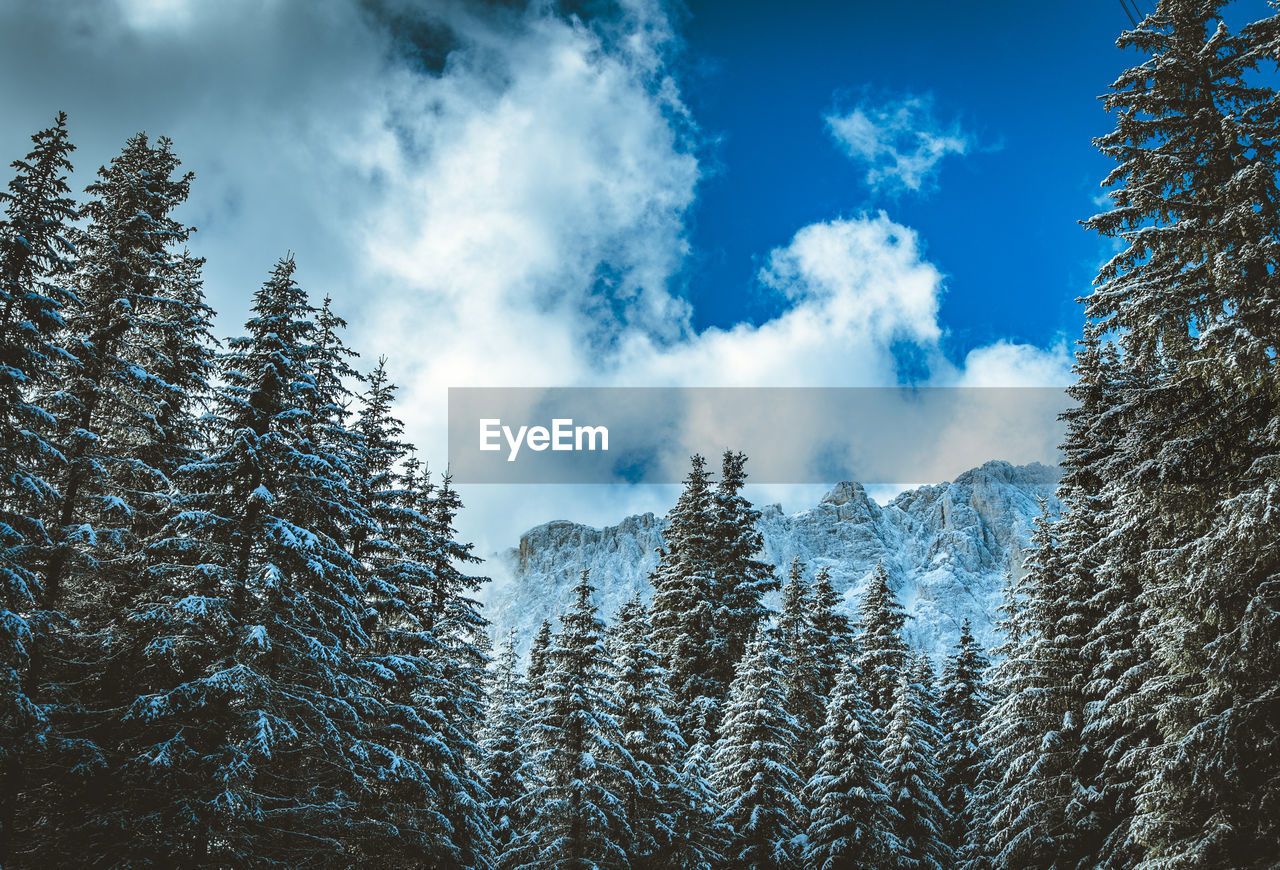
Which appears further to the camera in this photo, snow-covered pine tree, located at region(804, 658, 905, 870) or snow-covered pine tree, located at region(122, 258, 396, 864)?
snow-covered pine tree, located at region(804, 658, 905, 870)

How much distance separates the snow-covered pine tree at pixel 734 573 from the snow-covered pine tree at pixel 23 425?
1855 centimetres

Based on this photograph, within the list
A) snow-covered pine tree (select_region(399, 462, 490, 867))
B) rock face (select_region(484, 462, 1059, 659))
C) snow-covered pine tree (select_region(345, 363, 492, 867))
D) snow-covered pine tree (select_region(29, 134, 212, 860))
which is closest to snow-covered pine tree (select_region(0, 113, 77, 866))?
snow-covered pine tree (select_region(29, 134, 212, 860))

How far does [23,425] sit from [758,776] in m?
18.3

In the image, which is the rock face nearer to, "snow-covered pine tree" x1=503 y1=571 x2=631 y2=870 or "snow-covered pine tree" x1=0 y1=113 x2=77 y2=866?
"snow-covered pine tree" x1=503 y1=571 x2=631 y2=870

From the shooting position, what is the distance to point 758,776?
64.6 ft

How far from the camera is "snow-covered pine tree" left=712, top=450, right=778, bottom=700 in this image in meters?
25.1

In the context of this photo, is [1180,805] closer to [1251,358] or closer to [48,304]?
[1251,358]

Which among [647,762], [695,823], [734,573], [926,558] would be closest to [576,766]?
[647,762]

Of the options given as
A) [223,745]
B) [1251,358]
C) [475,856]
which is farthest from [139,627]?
[1251,358]

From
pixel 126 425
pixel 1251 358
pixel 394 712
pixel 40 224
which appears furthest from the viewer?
pixel 394 712

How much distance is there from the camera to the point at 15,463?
1141 centimetres

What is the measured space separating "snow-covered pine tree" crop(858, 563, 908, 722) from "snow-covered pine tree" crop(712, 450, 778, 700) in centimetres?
501

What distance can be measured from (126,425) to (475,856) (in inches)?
476

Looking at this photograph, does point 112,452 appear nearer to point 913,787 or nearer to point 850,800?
point 850,800
